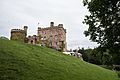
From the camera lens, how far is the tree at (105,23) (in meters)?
20.9

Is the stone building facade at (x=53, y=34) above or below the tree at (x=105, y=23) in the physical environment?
above

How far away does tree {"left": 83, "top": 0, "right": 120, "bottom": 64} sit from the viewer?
2086 cm

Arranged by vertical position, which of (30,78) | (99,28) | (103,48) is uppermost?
(99,28)

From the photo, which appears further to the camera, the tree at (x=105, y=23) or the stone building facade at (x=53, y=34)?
the stone building facade at (x=53, y=34)

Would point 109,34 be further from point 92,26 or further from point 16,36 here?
point 16,36

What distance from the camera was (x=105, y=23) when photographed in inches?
853

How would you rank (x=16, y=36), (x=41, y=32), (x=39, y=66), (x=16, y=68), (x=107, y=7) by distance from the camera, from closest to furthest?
(x=107, y=7) → (x=16, y=68) → (x=39, y=66) → (x=16, y=36) → (x=41, y=32)

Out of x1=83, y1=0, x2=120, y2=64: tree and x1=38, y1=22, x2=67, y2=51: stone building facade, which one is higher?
x1=38, y1=22, x2=67, y2=51: stone building facade

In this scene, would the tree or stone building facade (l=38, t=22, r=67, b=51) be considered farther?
stone building facade (l=38, t=22, r=67, b=51)

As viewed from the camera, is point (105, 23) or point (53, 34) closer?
point (105, 23)

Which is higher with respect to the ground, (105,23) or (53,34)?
(53,34)

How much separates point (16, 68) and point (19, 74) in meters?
2.10

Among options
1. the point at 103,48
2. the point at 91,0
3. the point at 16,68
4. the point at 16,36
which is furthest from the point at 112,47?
the point at 16,36

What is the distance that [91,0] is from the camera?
22.8 m
